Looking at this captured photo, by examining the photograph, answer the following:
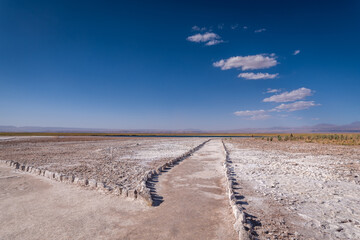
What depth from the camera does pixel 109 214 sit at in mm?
5367

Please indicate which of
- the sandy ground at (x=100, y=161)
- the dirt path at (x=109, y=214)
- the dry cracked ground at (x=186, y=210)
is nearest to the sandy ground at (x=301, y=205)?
the dry cracked ground at (x=186, y=210)

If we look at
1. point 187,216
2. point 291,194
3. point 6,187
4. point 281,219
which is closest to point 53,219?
point 187,216

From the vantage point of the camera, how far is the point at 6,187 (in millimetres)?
7949

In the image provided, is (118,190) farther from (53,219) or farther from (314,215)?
(314,215)

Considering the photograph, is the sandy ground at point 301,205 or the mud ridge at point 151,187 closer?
the sandy ground at point 301,205

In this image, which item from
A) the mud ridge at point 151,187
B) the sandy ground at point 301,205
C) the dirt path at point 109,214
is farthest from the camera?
the mud ridge at point 151,187

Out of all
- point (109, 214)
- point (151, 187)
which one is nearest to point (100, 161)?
point (151, 187)

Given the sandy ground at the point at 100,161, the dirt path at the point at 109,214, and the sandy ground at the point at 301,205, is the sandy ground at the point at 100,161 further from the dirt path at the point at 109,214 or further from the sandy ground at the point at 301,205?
the sandy ground at the point at 301,205

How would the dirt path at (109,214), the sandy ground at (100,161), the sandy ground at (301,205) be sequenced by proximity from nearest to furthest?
1. the dirt path at (109,214)
2. the sandy ground at (301,205)
3. the sandy ground at (100,161)

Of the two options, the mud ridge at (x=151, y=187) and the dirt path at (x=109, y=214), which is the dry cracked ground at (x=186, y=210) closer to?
the dirt path at (x=109, y=214)

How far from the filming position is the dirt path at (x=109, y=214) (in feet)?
14.6

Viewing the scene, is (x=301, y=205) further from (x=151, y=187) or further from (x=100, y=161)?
(x=100, y=161)

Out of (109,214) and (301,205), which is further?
(301,205)

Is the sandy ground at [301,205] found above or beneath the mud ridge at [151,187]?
beneath
